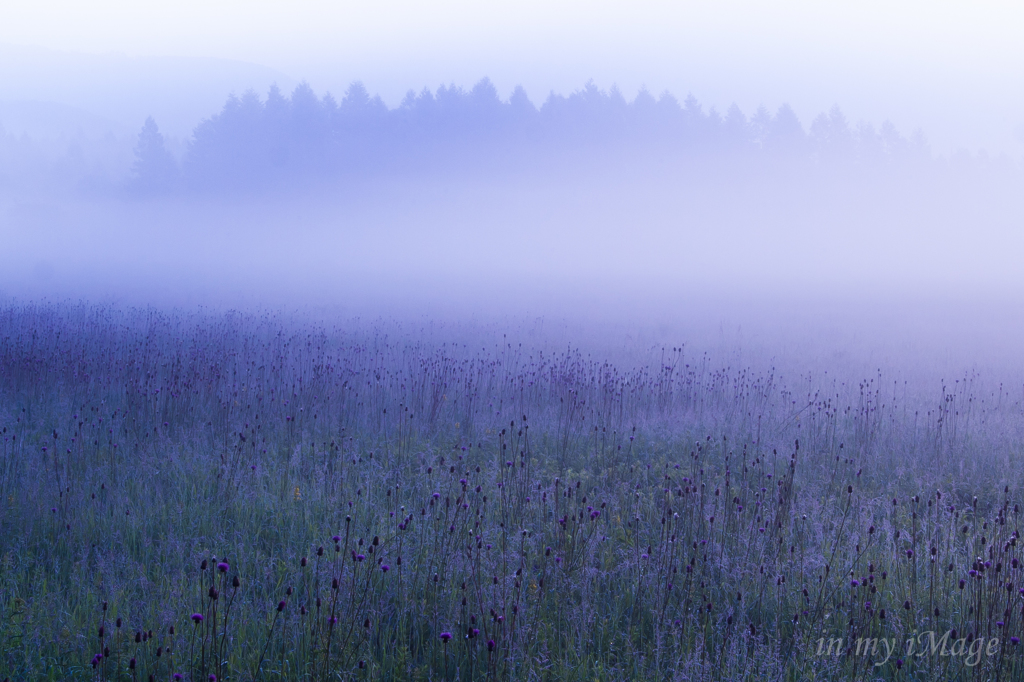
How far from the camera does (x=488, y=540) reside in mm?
4059

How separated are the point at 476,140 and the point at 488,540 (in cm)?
5350

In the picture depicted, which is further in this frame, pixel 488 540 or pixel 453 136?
pixel 453 136

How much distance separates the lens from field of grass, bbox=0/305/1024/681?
2.93m

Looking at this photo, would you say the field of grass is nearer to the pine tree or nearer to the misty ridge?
the misty ridge

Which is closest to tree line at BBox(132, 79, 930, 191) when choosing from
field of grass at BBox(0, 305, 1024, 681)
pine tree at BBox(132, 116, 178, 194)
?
pine tree at BBox(132, 116, 178, 194)

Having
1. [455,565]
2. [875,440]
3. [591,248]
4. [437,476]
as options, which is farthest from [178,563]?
[591,248]

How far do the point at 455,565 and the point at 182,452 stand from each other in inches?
135

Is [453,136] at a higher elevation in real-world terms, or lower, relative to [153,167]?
higher

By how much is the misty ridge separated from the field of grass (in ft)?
158

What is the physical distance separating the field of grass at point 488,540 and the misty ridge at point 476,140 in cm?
4819

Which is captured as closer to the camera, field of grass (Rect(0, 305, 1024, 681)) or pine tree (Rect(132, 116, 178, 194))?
field of grass (Rect(0, 305, 1024, 681))

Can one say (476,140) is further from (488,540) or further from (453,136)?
(488,540)

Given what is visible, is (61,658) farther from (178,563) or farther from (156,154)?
(156,154)

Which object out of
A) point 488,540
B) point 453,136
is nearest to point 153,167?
point 453,136
